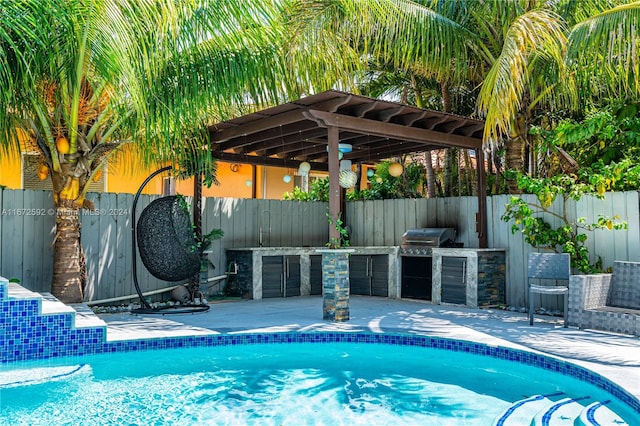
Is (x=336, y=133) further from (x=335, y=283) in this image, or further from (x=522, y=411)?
(x=522, y=411)

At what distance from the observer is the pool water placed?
4578 millimetres

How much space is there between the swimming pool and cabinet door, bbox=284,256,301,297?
12.1ft

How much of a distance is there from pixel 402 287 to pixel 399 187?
139 inches

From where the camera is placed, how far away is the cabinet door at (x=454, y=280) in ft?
29.9

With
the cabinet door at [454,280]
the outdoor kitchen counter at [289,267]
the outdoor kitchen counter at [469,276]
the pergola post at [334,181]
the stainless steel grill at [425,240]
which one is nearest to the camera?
the pergola post at [334,181]

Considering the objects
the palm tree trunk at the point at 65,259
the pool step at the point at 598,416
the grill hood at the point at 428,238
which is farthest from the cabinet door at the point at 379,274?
the pool step at the point at 598,416

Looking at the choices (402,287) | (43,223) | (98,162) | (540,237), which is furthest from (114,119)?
(540,237)

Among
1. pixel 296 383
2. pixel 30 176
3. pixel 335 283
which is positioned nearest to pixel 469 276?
pixel 335 283

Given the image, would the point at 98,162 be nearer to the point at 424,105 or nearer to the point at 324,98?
the point at 324,98

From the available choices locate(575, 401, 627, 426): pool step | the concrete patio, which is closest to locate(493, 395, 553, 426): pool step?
locate(575, 401, 627, 426): pool step

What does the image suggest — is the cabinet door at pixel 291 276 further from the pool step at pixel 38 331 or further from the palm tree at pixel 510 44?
the pool step at pixel 38 331

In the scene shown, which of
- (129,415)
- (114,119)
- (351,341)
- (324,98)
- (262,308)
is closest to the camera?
(129,415)

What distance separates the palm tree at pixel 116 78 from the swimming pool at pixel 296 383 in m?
2.74

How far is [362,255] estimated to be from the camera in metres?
10.6
